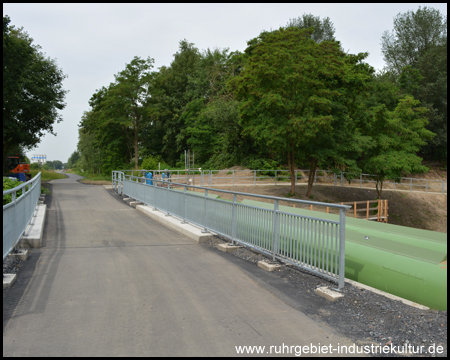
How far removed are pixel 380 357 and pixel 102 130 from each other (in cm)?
5354

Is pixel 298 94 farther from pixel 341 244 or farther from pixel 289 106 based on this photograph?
pixel 341 244

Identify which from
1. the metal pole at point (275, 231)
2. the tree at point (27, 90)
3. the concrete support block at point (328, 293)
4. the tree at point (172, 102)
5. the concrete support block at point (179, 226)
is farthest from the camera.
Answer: the tree at point (172, 102)

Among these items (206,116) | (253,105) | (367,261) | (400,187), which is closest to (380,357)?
(367,261)

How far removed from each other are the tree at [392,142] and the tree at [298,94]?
274cm

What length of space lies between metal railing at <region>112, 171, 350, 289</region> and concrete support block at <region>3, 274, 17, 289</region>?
12.7 ft

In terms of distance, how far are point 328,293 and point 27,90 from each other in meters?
35.9

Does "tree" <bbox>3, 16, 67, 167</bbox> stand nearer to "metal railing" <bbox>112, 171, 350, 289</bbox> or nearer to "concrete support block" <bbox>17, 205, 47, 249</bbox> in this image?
"concrete support block" <bbox>17, 205, 47, 249</bbox>

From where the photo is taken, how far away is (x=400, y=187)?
38.4m

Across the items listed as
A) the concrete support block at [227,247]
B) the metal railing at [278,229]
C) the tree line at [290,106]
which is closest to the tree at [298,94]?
the tree line at [290,106]

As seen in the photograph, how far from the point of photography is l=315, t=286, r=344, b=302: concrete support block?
191 inches

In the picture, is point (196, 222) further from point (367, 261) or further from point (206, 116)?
point (206, 116)

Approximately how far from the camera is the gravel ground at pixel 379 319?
147 inches

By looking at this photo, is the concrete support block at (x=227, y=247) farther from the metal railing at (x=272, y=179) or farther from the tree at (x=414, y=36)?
the tree at (x=414, y=36)

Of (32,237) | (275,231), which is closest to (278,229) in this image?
(275,231)
